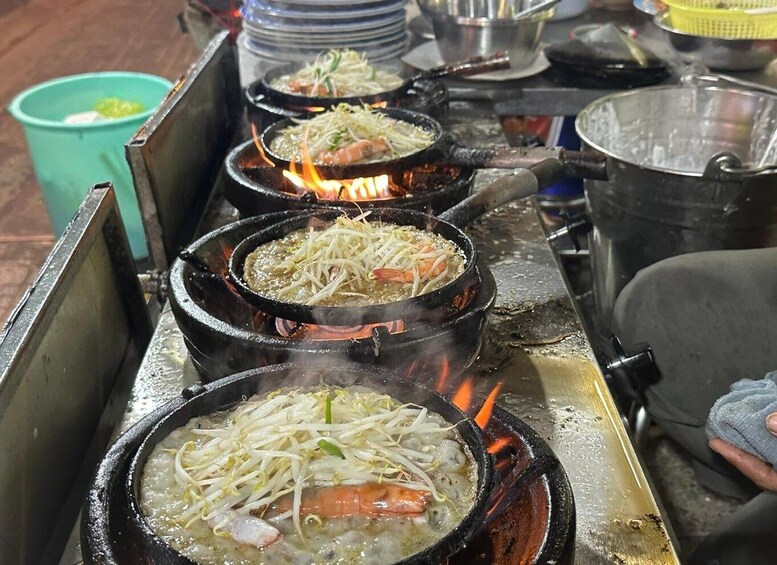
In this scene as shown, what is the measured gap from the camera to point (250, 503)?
127 centimetres

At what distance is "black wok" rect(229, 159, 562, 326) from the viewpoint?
1819 millimetres

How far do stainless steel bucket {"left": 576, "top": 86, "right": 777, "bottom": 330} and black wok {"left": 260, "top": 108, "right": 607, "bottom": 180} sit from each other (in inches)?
9.9

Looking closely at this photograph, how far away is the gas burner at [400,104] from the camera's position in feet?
10.8

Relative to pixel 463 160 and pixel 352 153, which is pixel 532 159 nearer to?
pixel 463 160

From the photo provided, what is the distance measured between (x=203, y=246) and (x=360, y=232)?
1.60 feet

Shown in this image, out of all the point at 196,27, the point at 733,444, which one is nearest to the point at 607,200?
the point at 733,444

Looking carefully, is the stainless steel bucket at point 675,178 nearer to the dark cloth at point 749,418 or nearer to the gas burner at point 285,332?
the dark cloth at point 749,418

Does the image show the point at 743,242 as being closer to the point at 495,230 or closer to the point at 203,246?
the point at 495,230

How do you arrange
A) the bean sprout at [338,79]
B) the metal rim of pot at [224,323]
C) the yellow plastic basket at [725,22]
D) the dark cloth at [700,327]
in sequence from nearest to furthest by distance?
the metal rim of pot at [224,323] → the dark cloth at [700,327] → the bean sprout at [338,79] → the yellow plastic basket at [725,22]

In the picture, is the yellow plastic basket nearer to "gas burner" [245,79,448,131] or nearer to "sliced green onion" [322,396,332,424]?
"gas burner" [245,79,448,131]

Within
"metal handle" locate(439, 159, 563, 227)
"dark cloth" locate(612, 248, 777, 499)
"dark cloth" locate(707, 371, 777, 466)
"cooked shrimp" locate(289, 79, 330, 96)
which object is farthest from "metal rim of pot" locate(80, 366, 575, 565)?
"cooked shrimp" locate(289, 79, 330, 96)

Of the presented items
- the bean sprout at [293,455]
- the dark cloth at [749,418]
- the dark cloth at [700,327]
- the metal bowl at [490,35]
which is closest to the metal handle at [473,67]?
the metal bowl at [490,35]

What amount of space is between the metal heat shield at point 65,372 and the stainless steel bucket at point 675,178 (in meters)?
1.90

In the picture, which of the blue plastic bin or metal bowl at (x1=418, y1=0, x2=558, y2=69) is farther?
metal bowl at (x1=418, y1=0, x2=558, y2=69)
